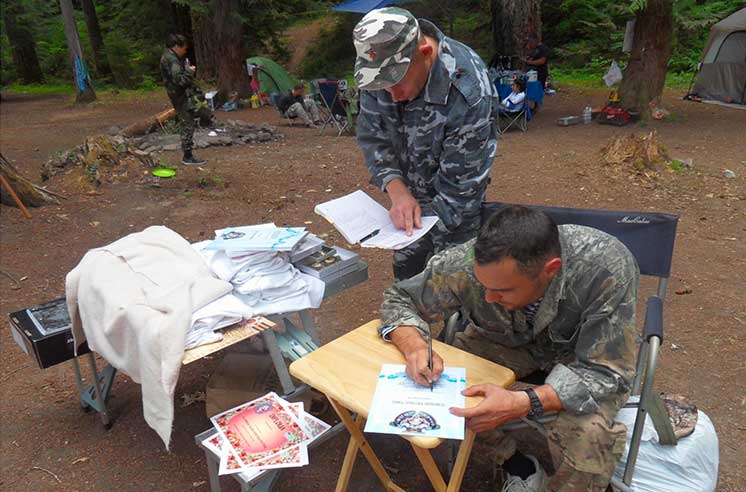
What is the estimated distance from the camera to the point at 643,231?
85.7 inches

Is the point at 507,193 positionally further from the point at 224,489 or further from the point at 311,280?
the point at 224,489

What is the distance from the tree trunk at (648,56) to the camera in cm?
813

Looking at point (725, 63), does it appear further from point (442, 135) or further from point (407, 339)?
point (407, 339)

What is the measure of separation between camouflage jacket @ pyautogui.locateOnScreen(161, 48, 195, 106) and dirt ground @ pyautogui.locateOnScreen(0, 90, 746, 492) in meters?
0.97

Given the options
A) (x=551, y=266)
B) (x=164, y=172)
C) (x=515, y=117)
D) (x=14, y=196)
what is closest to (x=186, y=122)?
(x=164, y=172)

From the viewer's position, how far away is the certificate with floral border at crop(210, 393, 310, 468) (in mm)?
1819

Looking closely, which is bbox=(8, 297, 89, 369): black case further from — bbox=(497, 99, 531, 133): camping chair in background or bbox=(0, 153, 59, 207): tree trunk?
bbox=(497, 99, 531, 133): camping chair in background

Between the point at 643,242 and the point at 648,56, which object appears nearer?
the point at 643,242

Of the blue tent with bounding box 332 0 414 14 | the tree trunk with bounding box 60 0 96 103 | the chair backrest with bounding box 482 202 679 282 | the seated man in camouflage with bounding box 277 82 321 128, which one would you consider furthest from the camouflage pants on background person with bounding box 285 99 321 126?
the chair backrest with bounding box 482 202 679 282

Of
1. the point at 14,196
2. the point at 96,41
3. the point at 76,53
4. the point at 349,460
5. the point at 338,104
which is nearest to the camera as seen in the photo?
the point at 349,460

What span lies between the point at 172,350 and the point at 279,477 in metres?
0.83

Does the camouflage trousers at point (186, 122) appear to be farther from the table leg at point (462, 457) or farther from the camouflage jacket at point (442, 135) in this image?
the table leg at point (462, 457)

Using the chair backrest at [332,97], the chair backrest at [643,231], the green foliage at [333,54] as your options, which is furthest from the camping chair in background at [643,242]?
the green foliage at [333,54]

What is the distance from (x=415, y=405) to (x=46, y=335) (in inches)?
69.9
